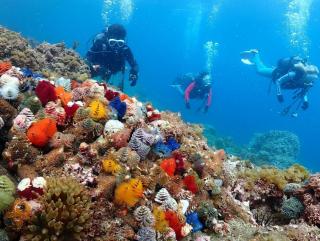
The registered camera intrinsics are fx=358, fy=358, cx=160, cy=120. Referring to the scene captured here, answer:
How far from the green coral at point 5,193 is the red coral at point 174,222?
1699 mm

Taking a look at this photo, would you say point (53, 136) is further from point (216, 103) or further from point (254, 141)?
point (216, 103)

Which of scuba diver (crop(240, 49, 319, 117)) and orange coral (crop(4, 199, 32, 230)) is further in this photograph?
scuba diver (crop(240, 49, 319, 117))

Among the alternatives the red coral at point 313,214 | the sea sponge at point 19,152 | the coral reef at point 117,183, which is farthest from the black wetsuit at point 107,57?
the sea sponge at point 19,152

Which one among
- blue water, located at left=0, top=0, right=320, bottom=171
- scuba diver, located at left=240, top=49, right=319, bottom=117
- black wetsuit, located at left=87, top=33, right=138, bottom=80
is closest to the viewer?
black wetsuit, located at left=87, top=33, right=138, bottom=80

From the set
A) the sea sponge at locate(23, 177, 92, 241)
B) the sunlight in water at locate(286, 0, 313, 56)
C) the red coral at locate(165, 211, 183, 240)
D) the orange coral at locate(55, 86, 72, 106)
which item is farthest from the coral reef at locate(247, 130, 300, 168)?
the sunlight in water at locate(286, 0, 313, 56)

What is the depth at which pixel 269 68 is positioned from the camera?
21.1 metres

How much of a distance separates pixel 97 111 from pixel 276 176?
3357mm

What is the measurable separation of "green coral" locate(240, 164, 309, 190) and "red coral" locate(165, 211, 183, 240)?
2.37 m

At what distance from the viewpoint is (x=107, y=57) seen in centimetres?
1286

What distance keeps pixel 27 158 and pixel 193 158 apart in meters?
2.37

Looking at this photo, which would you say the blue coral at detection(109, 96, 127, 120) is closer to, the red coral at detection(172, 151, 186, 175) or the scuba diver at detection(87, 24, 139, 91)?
the red coral at detection(172, 151, 186, 175)

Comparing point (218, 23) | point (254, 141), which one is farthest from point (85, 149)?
point (218, 23)

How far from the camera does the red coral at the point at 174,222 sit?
4113 mm

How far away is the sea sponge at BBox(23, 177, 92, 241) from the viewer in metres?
3.12
